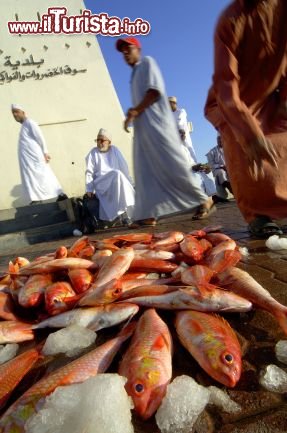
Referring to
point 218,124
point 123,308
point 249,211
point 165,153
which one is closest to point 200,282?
point 123,308

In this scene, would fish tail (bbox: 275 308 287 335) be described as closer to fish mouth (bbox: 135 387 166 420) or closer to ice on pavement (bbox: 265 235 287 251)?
fish mouth (bbox: 135 387 166 420)

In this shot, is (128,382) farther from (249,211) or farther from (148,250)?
(249,211)

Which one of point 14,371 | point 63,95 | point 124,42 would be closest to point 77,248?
point 14,371

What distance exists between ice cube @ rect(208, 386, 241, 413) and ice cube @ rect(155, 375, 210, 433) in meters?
0.03

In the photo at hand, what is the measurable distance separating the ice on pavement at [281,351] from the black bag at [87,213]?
6.84 m

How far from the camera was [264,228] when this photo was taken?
3328 mm

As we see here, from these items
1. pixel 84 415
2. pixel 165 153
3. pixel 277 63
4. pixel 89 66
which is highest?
pixel 89 66

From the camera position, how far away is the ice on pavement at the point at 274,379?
115 cm

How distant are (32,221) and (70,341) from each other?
8.16 metres

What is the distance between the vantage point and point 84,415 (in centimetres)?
97

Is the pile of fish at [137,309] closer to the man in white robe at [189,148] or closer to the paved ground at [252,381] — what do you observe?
the paved ground at [252,381]

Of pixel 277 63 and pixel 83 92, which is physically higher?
pixel 83 92

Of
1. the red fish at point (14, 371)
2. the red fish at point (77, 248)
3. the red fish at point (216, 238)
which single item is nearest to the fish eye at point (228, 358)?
the red fish at point (14, 371)

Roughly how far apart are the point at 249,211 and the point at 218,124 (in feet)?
3.29
